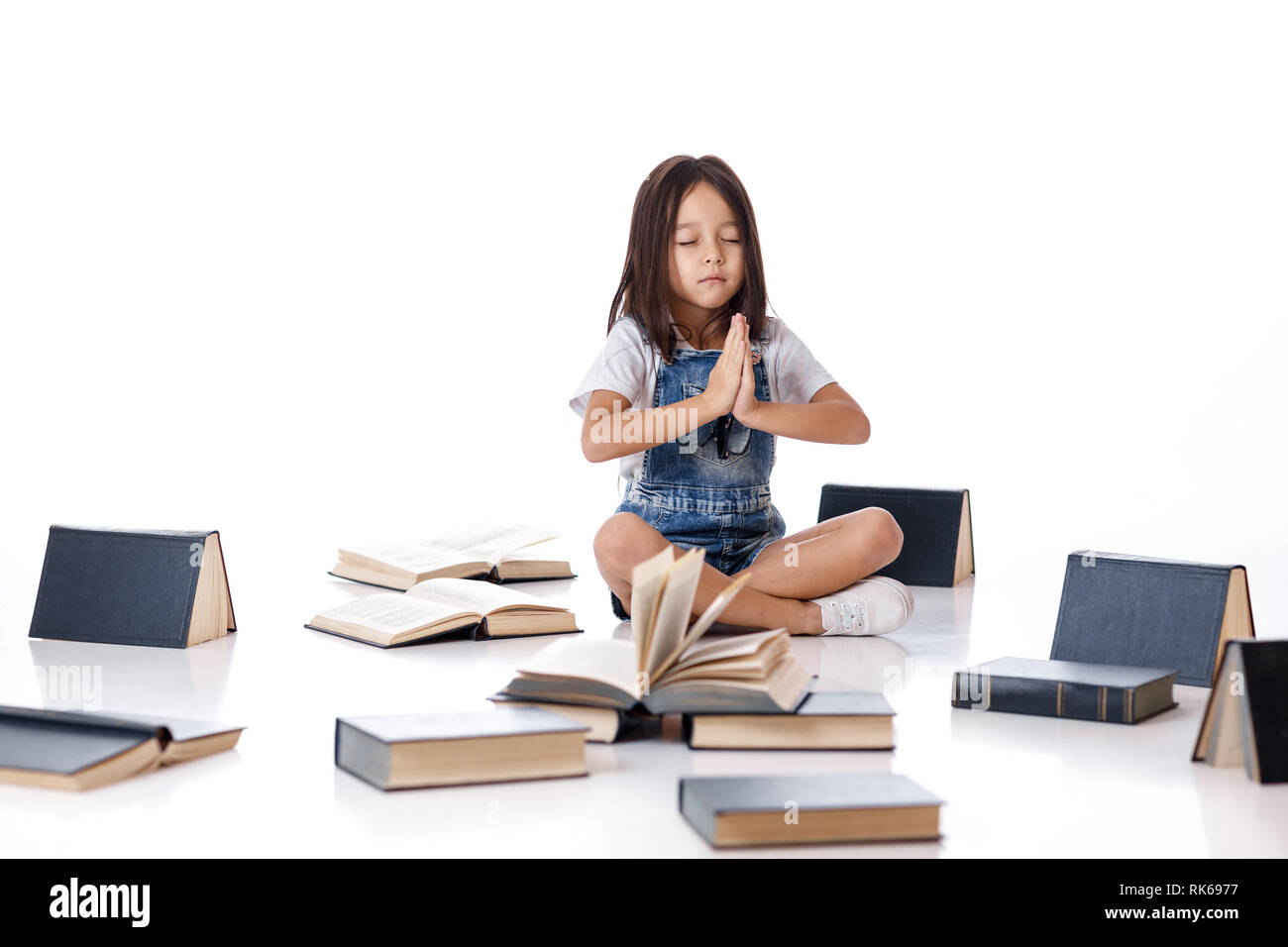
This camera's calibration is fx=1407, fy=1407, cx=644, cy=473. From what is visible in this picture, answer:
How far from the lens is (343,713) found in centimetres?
213

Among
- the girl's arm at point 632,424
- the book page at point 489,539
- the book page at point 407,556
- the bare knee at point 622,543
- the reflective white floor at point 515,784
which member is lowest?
the reflective white floor at point 515,784

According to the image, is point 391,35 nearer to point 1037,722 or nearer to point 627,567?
point 627,567

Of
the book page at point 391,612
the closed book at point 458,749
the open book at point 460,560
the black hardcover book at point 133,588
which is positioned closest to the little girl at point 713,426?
the book page at point 391,612

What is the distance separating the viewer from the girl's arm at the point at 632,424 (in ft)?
8.73

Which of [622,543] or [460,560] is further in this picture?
[460,560]

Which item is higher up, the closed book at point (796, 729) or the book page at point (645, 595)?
the book page at point (645, 595)

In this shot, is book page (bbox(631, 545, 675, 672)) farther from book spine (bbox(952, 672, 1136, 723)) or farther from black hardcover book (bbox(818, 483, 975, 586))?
black hardcover book (bbox(818, 483, 975, 586))

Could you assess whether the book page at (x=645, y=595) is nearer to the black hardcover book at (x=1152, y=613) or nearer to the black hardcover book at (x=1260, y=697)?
the black hardcover book at (x=1260, y=697)

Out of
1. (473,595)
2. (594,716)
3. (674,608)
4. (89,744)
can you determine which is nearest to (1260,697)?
(674,608)

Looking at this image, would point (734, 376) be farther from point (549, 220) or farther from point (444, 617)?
point (549, 220)

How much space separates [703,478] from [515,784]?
1.29 meters

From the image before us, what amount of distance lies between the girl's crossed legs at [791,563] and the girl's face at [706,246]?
0.50 metres

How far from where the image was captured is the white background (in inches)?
213

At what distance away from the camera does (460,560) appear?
10.7 feet
